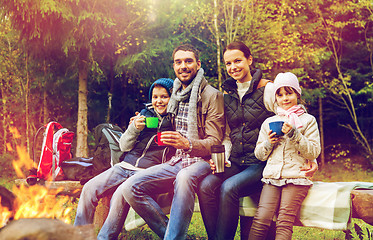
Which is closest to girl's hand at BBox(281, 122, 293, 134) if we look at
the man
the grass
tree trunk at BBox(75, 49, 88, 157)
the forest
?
the man

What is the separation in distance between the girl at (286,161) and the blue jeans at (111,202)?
3.96 feet

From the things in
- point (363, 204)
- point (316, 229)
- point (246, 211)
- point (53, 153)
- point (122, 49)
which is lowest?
point (316, 229)

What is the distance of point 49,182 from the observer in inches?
161

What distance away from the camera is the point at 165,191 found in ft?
11.0

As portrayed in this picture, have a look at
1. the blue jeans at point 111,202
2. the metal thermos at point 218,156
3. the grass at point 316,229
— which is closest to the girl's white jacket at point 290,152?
the metal thermos at point 218,156

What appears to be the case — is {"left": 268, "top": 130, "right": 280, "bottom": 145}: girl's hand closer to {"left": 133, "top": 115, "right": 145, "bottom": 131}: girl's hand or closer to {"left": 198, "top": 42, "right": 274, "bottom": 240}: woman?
{"left": 198, "top": 42, "right": 274, "bottom": 240}: woman

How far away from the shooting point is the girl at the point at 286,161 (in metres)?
2.77

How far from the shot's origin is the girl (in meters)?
2.77

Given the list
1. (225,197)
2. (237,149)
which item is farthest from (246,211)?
(237,149)

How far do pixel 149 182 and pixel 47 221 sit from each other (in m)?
1.40

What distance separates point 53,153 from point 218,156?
7.65 ft

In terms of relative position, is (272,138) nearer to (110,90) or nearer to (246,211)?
(246,211)

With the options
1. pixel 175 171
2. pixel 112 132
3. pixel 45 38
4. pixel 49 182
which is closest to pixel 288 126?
pixel 175 171

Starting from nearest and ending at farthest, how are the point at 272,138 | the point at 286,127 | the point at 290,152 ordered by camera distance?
the point at 286,127 < the point at 272,138 < the point at 290,152
